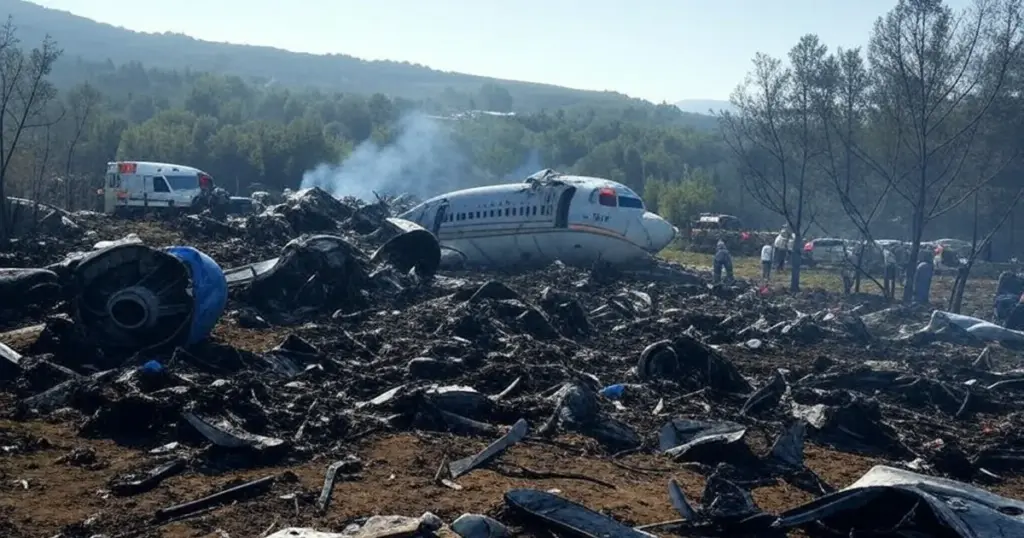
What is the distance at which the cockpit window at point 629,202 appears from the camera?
89.0ft

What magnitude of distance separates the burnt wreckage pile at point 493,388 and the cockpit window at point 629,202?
794 centimetres

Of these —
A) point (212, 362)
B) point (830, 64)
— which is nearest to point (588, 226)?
point (830, 64)

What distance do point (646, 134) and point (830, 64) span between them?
214ft

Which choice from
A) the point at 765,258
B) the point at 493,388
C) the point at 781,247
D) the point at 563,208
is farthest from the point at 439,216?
the point at 493,388

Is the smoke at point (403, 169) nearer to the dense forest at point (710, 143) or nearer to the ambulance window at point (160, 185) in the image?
the dense forest at point (710, 143)

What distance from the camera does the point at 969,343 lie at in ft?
63.7

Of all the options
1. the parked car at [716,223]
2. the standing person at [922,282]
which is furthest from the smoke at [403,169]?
the standing person at [922,282]

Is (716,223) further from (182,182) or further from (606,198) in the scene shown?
(606,198)

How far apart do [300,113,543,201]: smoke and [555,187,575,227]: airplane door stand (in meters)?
36.6

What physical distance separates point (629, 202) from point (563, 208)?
1.84 metres

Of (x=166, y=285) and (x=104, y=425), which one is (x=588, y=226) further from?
(x=104, y=425)

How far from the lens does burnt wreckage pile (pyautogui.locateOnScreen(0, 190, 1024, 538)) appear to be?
7.12m

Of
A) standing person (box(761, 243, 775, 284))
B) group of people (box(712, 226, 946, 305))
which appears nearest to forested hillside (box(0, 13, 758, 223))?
group of people (box(712, 226, 946, 305))

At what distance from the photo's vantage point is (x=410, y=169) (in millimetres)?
75375
